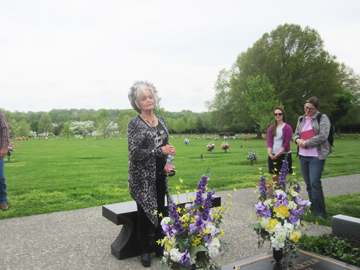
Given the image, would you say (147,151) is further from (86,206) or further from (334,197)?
(334,197)

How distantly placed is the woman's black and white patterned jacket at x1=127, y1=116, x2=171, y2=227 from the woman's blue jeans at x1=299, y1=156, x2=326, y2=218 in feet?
11.4

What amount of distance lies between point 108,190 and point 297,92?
34988mm

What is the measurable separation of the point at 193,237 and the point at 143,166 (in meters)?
1.53

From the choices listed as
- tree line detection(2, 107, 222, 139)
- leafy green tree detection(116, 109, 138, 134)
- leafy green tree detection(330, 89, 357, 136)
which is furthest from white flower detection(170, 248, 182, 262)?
leafy green tree detection(116, 109, 138, 134)

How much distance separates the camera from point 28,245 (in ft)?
15.0

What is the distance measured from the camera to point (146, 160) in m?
3.74

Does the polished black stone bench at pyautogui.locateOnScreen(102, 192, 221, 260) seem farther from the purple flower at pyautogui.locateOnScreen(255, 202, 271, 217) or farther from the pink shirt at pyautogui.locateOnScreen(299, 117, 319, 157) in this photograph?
the pink shirt at pyautogui.locateOnScreen(299, 117, 319, 157)

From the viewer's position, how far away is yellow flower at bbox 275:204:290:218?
9.57 ft

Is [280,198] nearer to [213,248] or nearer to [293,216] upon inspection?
[293,216]

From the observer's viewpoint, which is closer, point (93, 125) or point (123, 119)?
point (93, 125)

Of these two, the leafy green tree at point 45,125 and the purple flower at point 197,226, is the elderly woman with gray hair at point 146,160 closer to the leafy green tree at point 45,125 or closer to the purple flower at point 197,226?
the purple flower at point 197,226

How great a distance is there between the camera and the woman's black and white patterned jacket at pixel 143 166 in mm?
3691

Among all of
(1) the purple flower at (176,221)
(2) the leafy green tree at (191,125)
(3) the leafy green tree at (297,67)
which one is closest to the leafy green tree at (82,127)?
(2) the leafy green tree at (191,125)

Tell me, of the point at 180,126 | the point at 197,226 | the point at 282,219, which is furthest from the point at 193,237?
the point at 180,126
